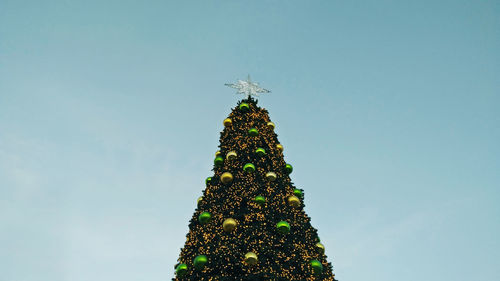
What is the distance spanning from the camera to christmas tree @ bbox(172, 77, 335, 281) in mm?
10383

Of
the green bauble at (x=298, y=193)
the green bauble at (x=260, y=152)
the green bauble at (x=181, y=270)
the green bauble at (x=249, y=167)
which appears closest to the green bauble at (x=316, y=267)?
the green bauble at (x=298, y=193)

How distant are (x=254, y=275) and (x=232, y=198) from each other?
9.87 ft

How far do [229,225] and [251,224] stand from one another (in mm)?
731

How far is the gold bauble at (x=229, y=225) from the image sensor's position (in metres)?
11.0

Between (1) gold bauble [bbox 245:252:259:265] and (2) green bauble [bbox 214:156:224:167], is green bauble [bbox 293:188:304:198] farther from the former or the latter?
(1) gold bauble [bbox 245:252:259:265]

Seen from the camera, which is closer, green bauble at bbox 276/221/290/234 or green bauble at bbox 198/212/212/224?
green bauble at bbox 276/221/290/234

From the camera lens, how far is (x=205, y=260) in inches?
410

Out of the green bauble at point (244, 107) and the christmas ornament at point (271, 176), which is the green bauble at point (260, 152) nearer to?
the christmas ornament at point (271, 176)

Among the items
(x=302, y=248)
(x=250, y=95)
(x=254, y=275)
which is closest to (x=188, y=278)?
(x=254, y=275)

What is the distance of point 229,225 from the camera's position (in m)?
11.0

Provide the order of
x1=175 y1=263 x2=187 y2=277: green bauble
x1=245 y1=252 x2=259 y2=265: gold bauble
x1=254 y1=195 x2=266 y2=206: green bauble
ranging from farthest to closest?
x1=254 y1=195 x2=266 y2=206: green bauble
x1=175 y1=263 x2=187 y2=277: green bauble
x1=245 y1=252 x2=259 y2=265: gold bauble

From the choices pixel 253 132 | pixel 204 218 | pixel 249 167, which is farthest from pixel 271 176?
pixel 204 218

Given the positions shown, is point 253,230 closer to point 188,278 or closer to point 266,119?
point 188,278

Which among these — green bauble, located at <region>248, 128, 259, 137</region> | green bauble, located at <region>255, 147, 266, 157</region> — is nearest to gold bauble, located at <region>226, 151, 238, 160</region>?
green bauble, located at <region>255, 147, 266, 157</region>
